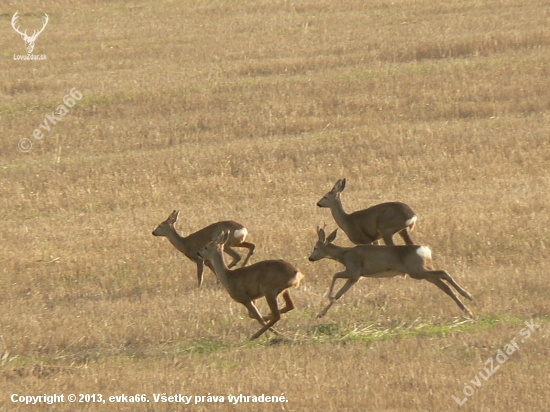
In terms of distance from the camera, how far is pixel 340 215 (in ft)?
44.8

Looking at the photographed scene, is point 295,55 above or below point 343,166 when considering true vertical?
above

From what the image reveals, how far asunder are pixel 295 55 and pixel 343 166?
846 centimetres

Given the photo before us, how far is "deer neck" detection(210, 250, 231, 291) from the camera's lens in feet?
36.7

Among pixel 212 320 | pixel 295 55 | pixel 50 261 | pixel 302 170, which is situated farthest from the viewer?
Result: pixel 295 55

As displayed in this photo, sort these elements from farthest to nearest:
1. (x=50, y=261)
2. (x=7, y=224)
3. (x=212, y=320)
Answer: (x=7, y=224), (x=50, y=261), (x=212, y=320)

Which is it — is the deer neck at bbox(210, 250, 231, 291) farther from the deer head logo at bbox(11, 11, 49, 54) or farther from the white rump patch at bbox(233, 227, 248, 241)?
the deer head logo at bbox(11, 11, 49, 54)

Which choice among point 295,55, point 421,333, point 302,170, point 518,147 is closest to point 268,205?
point 302,170

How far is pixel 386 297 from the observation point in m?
11.6

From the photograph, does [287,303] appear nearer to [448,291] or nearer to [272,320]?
[272,320]

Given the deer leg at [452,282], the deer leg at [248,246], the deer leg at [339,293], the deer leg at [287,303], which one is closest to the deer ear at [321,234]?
the deer leg at [339,293]

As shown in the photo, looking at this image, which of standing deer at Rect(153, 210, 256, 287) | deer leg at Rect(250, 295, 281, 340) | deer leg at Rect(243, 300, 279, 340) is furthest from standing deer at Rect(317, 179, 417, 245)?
deer leg at Rect(250, 295, 281, 340)

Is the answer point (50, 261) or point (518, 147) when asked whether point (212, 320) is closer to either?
point (50, 261)

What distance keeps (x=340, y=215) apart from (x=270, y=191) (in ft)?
13.0

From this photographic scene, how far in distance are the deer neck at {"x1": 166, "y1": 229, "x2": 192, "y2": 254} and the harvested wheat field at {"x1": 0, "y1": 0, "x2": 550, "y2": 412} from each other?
0.27 metres
